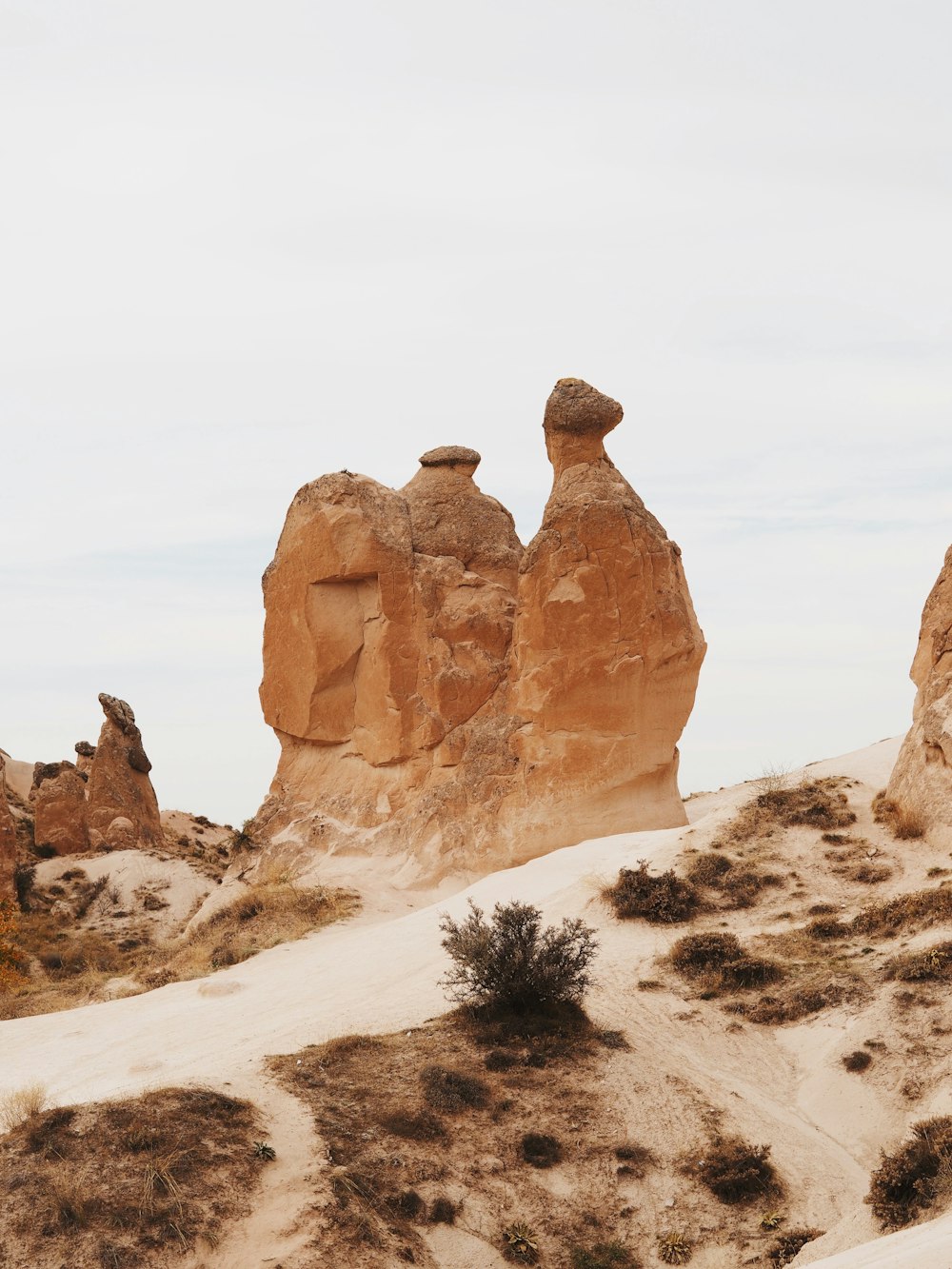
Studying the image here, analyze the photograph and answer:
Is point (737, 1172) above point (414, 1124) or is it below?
below

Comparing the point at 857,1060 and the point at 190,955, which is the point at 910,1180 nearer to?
the point at 857,1060

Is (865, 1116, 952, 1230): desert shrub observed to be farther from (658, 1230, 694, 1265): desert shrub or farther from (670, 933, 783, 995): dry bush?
(670, 933, 783, 995): dry bush

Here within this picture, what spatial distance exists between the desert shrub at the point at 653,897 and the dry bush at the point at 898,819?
126 inches

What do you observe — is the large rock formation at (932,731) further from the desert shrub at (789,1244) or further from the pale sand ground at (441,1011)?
the desert shrub at (789,1244)

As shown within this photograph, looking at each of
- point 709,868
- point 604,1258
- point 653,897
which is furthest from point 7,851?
point 604,1258

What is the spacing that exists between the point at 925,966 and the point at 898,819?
5232 mm

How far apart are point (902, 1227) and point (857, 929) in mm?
7089

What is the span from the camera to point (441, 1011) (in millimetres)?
15672

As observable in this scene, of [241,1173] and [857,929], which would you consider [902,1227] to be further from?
[857,929]

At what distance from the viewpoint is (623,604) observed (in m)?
23.4

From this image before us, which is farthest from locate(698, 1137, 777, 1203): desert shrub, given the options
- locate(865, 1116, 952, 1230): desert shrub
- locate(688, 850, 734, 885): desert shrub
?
locate(688, 850, 734, 885): desert shrub

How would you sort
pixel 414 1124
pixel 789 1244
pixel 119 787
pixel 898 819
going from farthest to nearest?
pixel 119 787 → pixel 898 819 → pixel 414 1124 → pixel 789 1244

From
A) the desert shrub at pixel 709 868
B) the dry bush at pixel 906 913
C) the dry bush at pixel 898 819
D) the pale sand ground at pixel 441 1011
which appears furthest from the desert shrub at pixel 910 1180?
the dry bush at pixel 898 819

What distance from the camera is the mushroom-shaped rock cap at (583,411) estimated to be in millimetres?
25188
